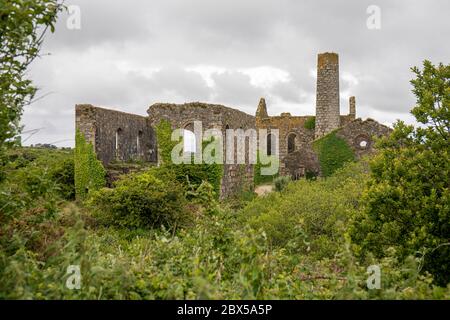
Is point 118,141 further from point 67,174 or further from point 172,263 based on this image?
point 172,263

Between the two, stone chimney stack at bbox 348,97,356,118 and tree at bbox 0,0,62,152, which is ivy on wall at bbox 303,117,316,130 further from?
tree at bbox 0,0,62,152

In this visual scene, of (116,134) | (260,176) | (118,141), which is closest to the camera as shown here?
(116,134)

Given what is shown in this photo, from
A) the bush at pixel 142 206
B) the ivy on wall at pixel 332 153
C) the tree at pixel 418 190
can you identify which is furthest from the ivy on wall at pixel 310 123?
the tree at pixel 418 190

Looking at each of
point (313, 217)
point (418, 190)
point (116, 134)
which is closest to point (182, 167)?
point (116, 134)

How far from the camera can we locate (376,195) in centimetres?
941

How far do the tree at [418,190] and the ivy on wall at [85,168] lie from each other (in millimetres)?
14906

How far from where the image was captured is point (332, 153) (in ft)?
100

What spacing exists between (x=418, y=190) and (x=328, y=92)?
28053 mm

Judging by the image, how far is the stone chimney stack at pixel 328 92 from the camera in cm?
3647

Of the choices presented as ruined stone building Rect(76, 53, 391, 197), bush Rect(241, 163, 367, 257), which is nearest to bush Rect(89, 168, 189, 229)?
bush Rect(241, 163, 367, 257)

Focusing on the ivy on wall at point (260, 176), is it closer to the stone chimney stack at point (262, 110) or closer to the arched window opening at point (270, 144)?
the arched window opening at point (270, 144)

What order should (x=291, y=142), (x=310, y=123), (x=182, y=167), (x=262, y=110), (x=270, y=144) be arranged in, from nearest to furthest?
(x=182, y=167) → (x=310, y=123) → (x=291, y=142) → (x=270, y=144) → (x=262, y=110)

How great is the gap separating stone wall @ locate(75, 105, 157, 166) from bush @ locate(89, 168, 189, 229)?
513 centimetres
